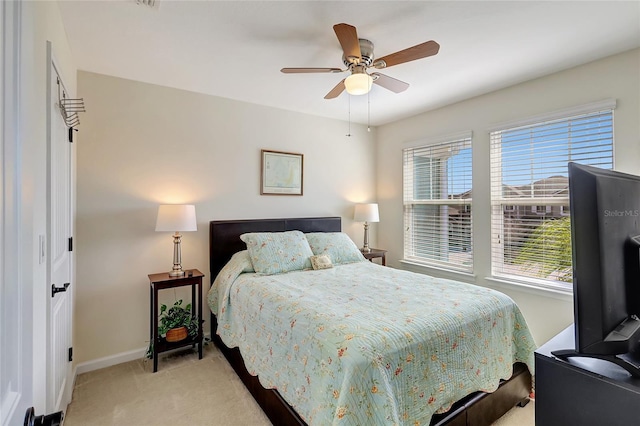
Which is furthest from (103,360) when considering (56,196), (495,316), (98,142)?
(495,316)

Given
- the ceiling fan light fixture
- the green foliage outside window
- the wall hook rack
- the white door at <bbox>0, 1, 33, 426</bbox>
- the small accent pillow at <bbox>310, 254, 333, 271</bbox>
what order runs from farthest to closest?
the small accent pillow at <bbox>310, 254, 333, 271</bbox> → the green foliage outside window → the ceiling fan light fixture → the wall hook rack → the white door at <bbox>0, 1, 33, 426</bbox>

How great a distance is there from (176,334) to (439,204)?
126 inches

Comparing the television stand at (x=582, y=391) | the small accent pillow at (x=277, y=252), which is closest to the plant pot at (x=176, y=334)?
the small accent pillow at (x=277, y=252)

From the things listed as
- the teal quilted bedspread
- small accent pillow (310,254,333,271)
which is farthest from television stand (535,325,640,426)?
small accent pillow (310,254,333,271)

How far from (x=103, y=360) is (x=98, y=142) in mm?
1916

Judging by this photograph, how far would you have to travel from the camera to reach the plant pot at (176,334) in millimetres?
2688

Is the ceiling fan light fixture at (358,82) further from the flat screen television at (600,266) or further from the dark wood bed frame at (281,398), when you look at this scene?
the dark wood bed frame at (281,398)

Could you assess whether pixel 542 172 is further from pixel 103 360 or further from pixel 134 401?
pixel 103 360

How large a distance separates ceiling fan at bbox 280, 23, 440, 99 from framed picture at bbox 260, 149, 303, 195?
1402mm

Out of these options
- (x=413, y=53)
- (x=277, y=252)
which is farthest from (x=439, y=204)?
(x=413, y=53)

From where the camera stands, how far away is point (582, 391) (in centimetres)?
102

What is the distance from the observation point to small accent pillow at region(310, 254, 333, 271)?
9.80 ft

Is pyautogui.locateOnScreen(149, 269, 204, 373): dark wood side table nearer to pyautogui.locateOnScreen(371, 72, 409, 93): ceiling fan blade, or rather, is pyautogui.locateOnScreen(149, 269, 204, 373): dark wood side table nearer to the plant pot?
the plant pot

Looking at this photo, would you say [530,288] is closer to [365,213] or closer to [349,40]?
[365,213]
